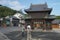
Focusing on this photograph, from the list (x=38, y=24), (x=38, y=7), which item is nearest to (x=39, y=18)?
(x=38, y=24)

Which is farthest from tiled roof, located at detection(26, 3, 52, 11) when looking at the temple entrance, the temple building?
the temple entrance

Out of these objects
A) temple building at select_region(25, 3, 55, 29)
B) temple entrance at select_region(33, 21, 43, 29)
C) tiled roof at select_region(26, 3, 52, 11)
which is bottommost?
temple entrance at select_region(33, 21, 43, 29)

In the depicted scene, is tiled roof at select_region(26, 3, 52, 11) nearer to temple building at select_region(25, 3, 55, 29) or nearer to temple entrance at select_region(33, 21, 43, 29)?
temple building at select_region(25, 3, 55, 29)

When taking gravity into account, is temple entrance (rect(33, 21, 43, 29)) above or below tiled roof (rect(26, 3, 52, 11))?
below

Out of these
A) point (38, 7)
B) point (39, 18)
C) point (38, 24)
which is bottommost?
point (38, 24)

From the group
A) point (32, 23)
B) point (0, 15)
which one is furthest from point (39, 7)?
point (0, 15)

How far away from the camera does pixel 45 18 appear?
181ft

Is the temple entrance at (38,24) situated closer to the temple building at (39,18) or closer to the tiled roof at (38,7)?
the temple building at (39,18)

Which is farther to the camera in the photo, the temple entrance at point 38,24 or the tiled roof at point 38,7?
the tiled roof at point 38,7

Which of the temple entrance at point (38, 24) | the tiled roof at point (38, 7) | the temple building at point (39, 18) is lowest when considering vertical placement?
the temple entrance at point (38, 24)

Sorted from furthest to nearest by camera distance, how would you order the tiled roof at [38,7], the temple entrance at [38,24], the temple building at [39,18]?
the tiled roof at [38,7], the temple entrance at [38,24], the temple building at [39,18]

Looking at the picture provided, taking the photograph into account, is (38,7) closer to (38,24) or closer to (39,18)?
(39,18)

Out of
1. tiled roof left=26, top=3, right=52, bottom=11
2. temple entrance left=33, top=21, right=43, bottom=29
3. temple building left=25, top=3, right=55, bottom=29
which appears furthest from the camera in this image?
tiled roof left=26, top=3, right=52, bottom=11

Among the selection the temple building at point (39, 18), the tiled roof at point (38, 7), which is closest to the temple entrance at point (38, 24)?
the temple building at point (39, 18)
